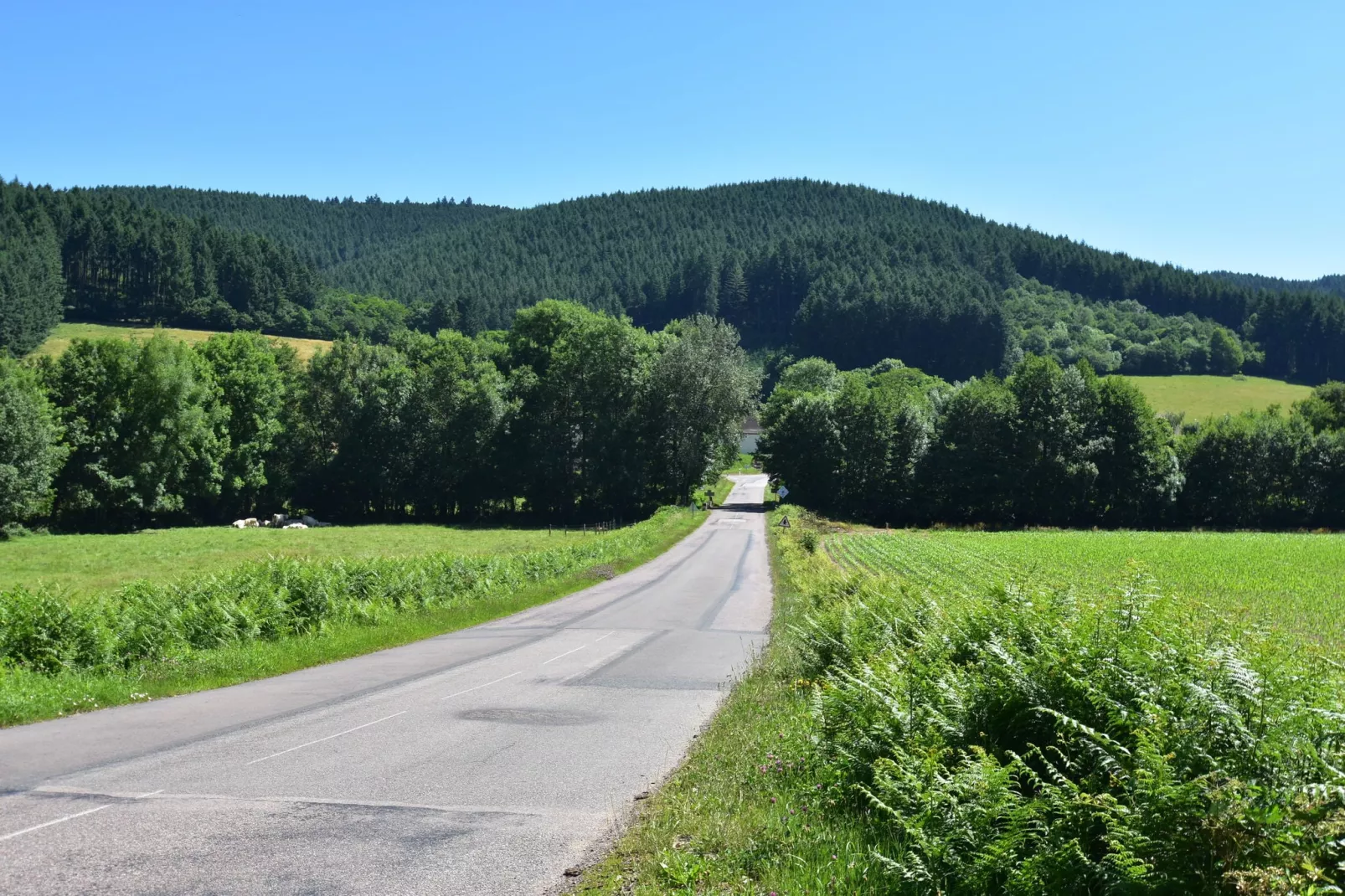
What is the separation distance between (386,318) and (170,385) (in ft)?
332

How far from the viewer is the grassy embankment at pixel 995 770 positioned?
15.8 ft

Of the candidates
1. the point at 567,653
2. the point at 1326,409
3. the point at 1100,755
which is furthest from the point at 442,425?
the point at 1326,409

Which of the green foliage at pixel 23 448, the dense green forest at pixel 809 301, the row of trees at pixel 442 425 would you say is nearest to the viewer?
the green foliage at pixel 23 448

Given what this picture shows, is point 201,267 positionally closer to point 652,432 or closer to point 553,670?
point 652,432

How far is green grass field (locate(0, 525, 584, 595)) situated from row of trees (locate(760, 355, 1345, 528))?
28.6 m

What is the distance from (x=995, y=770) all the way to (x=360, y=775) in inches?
282

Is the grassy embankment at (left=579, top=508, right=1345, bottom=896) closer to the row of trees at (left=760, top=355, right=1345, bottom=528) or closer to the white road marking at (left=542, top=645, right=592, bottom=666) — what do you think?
the white road marking at (left=542, top=645, right=592, bottom=666)

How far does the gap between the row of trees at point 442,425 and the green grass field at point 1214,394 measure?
7583 centimetres

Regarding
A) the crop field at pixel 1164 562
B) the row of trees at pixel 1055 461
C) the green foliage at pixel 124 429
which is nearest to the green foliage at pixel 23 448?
the green foliage at pixel 124 429

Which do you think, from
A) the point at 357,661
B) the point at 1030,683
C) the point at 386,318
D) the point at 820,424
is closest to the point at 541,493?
the point at 820,424

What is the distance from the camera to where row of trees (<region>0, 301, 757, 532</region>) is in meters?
71.9

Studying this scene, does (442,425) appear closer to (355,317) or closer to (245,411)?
(245,411)

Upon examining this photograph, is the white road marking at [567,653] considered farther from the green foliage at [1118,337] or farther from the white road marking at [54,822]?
the green foliage at [1118,337]

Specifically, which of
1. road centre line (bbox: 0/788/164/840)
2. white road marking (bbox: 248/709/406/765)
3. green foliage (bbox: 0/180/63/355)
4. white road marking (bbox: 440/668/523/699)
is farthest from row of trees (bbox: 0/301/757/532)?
road centre line (bbox: 0/788/164/840)
